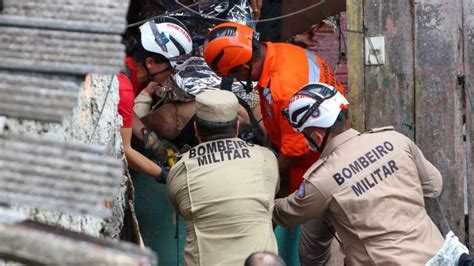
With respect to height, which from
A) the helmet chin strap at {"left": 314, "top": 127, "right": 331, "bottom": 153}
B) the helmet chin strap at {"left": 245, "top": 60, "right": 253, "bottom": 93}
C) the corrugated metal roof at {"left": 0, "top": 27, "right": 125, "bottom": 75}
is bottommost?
the helmet chin strap at {"left": 314, "top": 127, "right": 331, "bottom": 153}

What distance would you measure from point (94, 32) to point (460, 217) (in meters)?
3.86

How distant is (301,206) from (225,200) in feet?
1.57

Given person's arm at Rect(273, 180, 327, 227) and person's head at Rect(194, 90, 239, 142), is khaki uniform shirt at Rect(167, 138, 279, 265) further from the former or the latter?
person's arm at Rect(273, 180, 327, 227)

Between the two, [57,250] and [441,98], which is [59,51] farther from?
[441,98]

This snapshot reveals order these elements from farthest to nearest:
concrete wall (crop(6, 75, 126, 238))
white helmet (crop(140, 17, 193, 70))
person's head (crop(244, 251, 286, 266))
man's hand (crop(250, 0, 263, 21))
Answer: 1. man's hand (crop(250, 0, 263, 21))
2. white helmet (crop(140, 17, 193, 70))
3. person's head (crop(244, 251, 286, 266))
4. concrete wall (crop(6, 75, 126, 238))

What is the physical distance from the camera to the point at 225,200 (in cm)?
520

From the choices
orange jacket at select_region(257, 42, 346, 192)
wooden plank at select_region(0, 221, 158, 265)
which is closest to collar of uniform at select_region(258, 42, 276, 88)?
orange jacket at select_region(257, 42, 346, 192)

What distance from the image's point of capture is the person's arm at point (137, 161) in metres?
5.97

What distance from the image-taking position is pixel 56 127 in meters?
4.07

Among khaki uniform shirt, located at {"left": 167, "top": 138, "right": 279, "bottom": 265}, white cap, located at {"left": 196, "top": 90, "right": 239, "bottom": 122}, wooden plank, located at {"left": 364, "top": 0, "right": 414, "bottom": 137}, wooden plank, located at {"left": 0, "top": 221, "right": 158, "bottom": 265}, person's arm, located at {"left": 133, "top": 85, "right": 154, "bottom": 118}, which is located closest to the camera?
wooden plank, located at {"left": 0, "top": 221, "right": 158, "bottom": 265}

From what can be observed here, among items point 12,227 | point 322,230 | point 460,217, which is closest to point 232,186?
point 322,230

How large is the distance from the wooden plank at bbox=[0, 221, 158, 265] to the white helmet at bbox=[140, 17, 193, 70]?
4130mm

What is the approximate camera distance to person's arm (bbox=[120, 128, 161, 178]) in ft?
19.6

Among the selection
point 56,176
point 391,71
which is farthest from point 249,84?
point 56,176
